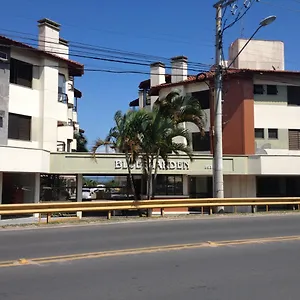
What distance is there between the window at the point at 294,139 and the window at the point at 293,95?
188 cm

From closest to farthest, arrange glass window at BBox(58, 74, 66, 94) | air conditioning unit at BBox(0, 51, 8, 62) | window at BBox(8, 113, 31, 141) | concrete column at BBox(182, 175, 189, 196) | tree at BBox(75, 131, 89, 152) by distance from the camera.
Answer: air conditioning unit at BBox(0, 51, 8, 62) < window at BBox(8, 113, 31, 141) < glass window at BBox(58, 74, 66, 94) < concrete column at BBox(182, 175, 189, 196) < tree at BBox(75, 131, 89, 152)

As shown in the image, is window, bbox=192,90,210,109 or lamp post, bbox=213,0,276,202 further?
window, bbox=192,90,210,109

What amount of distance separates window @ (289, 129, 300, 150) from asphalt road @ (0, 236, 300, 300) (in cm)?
2090

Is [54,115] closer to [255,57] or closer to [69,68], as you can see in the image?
[69,68]

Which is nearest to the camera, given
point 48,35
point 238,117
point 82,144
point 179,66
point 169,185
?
point 48,35

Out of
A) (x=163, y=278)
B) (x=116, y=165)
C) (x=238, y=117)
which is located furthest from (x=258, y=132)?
(x=163, y=278)

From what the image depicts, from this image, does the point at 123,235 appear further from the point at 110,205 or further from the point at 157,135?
the point at 157,135

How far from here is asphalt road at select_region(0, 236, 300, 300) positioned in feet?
21.4

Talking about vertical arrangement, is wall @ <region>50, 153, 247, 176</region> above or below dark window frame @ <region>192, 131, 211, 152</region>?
below

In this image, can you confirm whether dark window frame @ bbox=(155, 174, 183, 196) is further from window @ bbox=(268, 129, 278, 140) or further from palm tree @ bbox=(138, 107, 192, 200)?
window @ bbox=(268, 129, 278, 140)

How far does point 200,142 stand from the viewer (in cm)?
3056

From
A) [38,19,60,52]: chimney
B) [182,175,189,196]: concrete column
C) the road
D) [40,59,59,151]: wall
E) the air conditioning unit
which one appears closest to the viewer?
the road

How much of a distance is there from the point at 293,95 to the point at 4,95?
60.2 ft

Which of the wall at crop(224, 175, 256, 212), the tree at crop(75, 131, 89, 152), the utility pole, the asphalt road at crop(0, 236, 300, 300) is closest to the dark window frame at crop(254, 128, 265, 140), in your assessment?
the wall at crop(224, 175, 256, 212)
